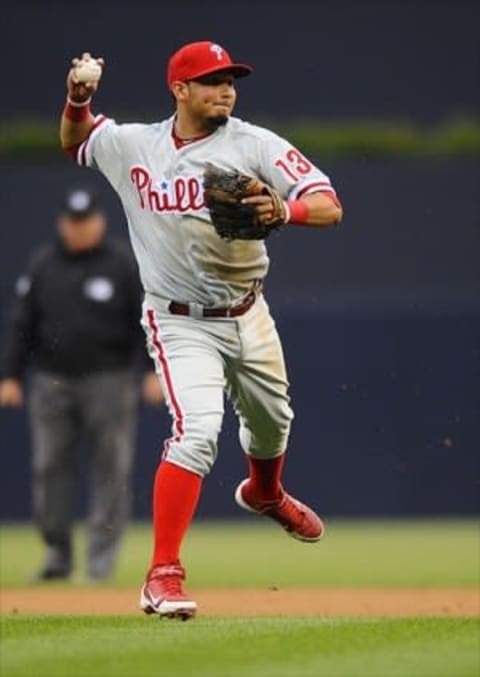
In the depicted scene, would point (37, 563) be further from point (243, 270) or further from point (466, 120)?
point (466, 120)

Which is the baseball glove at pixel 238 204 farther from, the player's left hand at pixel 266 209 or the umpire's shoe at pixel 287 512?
the umpire's shoe at pixel 287 512

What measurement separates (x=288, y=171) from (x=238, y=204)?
0.34m

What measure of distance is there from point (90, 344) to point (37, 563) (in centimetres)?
167

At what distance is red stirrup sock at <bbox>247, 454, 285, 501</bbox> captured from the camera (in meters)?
8.48

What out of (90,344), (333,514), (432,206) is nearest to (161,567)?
(90,344)

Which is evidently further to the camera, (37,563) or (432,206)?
(432,206)

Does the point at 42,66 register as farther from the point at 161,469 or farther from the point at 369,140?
the point at 161,469

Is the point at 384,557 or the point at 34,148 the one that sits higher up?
the point at 34,148

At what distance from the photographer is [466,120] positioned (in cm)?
1716

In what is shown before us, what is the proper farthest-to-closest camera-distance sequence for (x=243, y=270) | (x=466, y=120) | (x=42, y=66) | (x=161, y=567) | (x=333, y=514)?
(x=42, y=66) → (x=466, y=120) → (x=333, y=514) → (x=243, y=270) → (x=161, y=567)

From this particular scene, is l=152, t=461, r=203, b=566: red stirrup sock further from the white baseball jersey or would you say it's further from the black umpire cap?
the black umpire cap

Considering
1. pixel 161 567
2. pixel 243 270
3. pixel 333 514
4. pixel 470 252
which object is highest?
pixel 243 270

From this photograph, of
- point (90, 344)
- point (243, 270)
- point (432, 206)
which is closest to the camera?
point (243, 270)

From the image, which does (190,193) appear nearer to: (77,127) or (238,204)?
(238,204)
